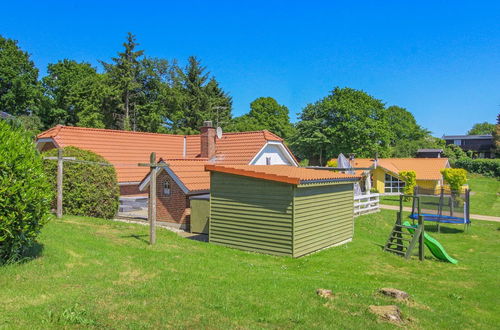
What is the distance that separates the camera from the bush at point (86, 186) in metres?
16.3

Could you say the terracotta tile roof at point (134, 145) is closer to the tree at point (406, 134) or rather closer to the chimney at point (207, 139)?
the chimney at point (207, 139)

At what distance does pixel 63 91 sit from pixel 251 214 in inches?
1734

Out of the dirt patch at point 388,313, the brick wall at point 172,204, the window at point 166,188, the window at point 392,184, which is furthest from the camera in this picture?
the window at point 392,184

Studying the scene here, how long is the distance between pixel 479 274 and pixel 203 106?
42611mm

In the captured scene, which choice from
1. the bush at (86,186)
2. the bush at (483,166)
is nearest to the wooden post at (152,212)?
the bush at (86,186)

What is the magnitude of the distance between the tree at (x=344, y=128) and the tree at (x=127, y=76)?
23.4 metres

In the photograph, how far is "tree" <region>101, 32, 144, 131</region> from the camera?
43.8m

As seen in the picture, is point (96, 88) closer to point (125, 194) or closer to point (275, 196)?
point (125, 194)

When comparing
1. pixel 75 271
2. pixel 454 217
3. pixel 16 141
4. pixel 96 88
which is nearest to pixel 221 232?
pixel 75 271

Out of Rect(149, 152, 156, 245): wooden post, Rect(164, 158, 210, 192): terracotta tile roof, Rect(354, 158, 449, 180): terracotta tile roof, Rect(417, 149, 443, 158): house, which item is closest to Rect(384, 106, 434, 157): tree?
Rect(417, 149, 443, 158): house

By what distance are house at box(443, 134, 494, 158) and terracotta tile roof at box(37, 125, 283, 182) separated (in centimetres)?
6920

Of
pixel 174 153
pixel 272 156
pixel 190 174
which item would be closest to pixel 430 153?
pixel 272 156

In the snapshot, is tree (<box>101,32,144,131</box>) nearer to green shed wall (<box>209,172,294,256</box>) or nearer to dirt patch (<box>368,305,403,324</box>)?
green shed wall (<box>209,172,294,256</box>)

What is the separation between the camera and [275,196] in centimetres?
1233
